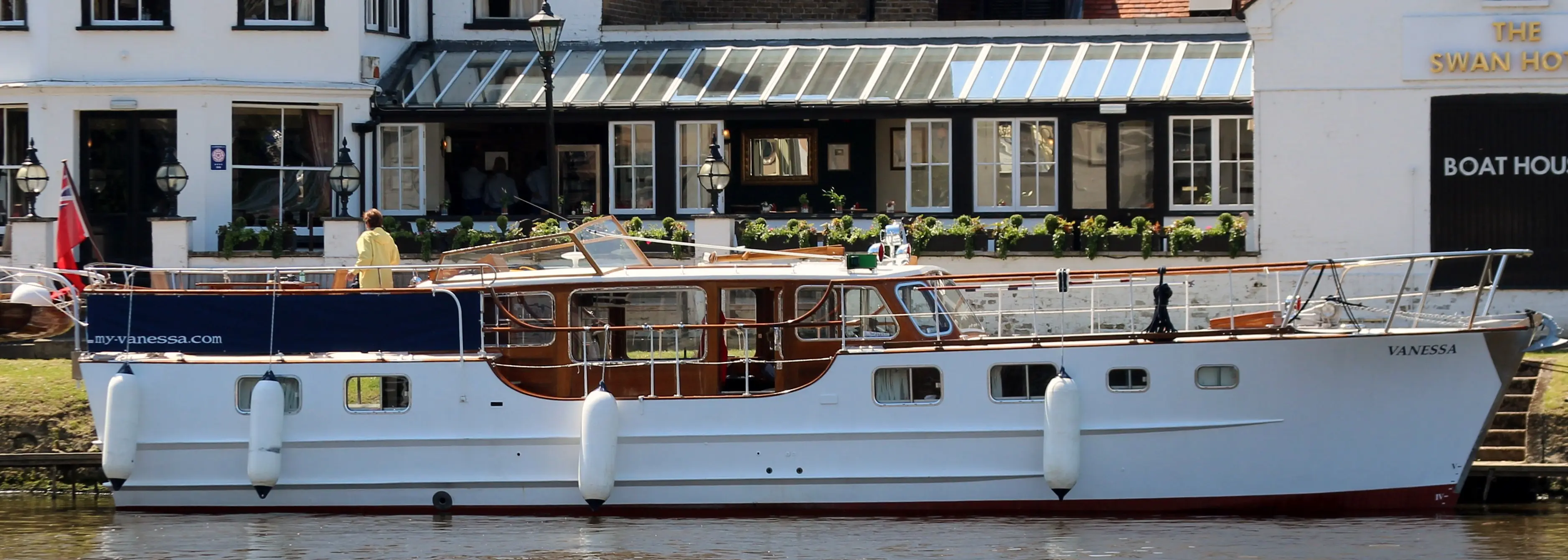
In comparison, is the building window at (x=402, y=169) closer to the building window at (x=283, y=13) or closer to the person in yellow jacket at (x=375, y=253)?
the building window at (x=283, y=13)

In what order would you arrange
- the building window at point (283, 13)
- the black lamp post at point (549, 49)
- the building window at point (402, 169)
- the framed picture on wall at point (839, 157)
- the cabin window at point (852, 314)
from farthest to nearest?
1. the framed picture on wall at point (839, 157)
2. the building window at point (402, 169)
3. the building window at point (283, 13)
4. the black lamp post at point (549, 49)
5. the cabin window at point (852, 314)

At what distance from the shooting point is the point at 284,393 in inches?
661

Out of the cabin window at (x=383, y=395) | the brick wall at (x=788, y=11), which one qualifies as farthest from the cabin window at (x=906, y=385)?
the brick wall at (x=788, y=11)

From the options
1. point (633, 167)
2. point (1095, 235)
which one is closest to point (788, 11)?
point (633, 167)

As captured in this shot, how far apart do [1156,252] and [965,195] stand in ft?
11.3

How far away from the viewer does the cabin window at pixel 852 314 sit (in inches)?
653

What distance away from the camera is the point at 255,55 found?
86.7 ft

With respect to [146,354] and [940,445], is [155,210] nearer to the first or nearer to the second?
[146,354]

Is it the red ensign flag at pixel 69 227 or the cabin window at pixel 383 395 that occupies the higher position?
the red ensign flag at pixel 69 227

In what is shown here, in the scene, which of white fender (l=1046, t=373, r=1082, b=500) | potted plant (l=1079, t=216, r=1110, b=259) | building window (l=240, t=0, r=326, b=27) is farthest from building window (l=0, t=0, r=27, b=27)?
white fender (l=1046, t=373, r=1082, b=500)

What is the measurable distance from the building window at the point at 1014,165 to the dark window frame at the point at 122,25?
11158 mm

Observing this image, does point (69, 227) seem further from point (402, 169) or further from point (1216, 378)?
point (1216, 378)

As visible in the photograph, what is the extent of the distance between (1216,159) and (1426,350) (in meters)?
10.5

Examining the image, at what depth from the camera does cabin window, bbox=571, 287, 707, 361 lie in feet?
55.1
